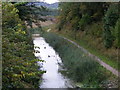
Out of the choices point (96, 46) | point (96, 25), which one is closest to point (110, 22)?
point (96, 46)

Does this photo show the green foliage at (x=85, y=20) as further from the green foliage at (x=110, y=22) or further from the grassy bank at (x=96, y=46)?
the green foliage at (x=110, y=22)

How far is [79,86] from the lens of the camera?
44.9 feet

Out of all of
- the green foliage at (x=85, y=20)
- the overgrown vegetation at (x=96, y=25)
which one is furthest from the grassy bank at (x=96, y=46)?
the green foliage at (x=85, y=20)

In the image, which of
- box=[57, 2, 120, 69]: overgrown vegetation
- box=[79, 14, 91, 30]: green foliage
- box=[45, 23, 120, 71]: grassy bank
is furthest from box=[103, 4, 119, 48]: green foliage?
box=[79, 14, 91, 30]: green foliage

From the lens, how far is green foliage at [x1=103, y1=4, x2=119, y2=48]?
17.4m

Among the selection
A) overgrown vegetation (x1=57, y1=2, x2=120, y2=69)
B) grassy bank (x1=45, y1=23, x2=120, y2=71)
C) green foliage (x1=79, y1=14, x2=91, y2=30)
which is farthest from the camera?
green foliage (x1=79, y1=14, x2=91, y2=30)

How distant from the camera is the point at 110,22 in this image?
58.1ft

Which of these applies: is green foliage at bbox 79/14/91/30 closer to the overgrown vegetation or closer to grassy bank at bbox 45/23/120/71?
the overgrown vegetation

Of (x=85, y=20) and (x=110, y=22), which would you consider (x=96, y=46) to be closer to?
(x=110, y=22)

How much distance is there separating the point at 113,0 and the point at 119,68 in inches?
187

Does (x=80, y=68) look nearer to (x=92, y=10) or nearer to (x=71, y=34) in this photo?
(x=92, y=10)

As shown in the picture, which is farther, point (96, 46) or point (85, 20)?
point (85, 20)

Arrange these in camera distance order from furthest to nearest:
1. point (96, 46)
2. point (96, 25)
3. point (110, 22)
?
point (96, 25) < point (96, 46) < point (110, 22)

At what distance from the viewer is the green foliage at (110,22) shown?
17.4 metres
